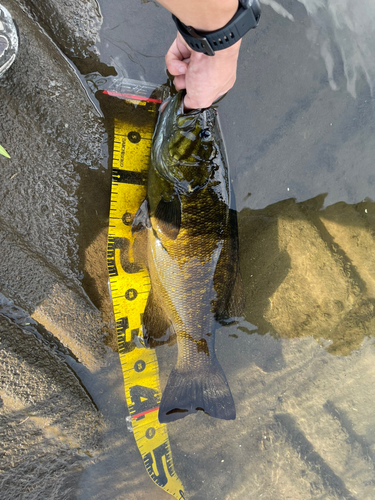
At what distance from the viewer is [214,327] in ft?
9.48

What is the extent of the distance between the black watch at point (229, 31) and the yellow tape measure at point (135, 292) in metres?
1.32

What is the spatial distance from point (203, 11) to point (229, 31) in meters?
0.20

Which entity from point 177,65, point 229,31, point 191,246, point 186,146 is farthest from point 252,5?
point 191,246

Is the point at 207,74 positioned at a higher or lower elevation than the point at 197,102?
higher

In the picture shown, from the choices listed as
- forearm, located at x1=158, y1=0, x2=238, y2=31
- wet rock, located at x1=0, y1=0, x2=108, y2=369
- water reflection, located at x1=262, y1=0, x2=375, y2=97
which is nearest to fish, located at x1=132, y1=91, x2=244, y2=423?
wet rock, located at x1=0, y1=0, x2=108, y2=369

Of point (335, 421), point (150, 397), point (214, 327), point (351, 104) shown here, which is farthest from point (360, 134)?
point (150, 397)

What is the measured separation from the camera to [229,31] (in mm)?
1660

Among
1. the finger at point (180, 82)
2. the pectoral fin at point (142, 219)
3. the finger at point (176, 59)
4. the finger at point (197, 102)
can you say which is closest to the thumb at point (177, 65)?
the finger at point (176, 59)

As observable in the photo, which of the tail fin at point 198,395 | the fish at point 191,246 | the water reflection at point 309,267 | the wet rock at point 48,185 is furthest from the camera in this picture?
the water reflection at point 309,267

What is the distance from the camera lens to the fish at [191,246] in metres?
2.60

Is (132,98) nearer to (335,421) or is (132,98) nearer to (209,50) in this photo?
(209,50)

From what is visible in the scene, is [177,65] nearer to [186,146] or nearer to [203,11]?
[186,146]

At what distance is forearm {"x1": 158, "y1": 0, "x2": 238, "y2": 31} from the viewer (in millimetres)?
1479

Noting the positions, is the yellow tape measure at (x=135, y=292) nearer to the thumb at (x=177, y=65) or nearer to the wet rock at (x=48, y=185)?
the wet rock at (x=48, y=185)
